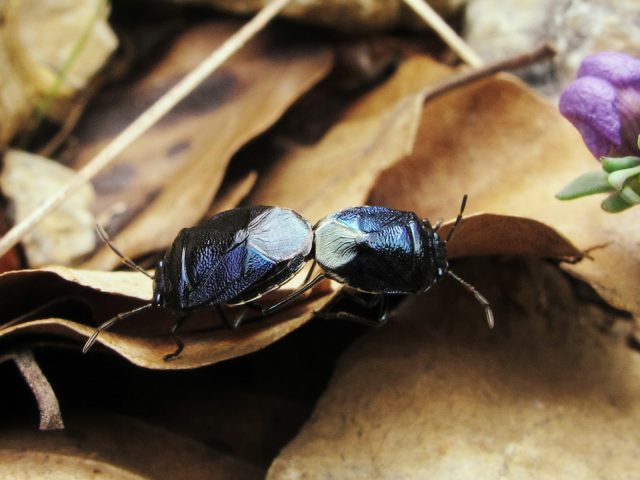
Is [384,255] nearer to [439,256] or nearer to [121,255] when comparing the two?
[439,256]

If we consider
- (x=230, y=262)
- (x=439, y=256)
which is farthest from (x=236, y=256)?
(x=439, y=256)

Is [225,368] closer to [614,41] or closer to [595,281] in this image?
[595,281]

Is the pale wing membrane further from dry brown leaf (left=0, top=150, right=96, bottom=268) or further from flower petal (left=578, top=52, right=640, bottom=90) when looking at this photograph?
flower petal (left=578, top=52, right=640, bottom=90)

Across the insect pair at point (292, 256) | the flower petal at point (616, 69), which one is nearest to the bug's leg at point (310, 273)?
the insect pair at point (292, 256)

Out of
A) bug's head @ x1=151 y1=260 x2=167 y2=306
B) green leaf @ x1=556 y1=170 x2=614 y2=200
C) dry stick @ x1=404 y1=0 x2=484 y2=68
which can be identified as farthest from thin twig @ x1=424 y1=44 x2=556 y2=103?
bug's head @ x1=151 y1=260 x2=167 y2=306

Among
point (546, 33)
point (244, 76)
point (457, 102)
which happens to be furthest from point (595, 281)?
point (244, 76)
